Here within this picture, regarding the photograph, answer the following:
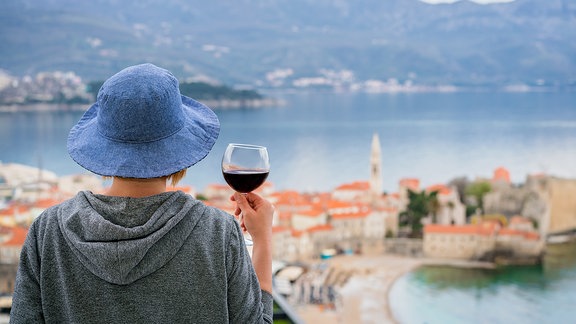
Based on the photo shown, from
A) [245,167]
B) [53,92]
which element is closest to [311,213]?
[53,92]

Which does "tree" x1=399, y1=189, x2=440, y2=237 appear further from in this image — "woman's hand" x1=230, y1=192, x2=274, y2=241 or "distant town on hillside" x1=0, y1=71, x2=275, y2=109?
"woman's hand" x1=230, y1=192, x2=274, y2=241

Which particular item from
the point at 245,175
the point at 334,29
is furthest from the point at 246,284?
the point at 334,29

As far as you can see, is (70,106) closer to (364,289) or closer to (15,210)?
(15,210)

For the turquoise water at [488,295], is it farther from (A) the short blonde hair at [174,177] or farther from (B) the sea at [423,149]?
(A) the short blonde hair at [174,177]

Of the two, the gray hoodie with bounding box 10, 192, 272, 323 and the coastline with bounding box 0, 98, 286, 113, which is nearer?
the gray hoodie with bounding box 10, 192, 272, 323

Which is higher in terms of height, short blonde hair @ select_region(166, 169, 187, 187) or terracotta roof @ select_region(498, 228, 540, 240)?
short blonde hair @ select_region(166, 169, 187, 187)

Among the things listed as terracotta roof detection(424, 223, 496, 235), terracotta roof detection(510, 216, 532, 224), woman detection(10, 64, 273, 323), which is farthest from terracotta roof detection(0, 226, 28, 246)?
woman detection(10, 64, 273, 323)
